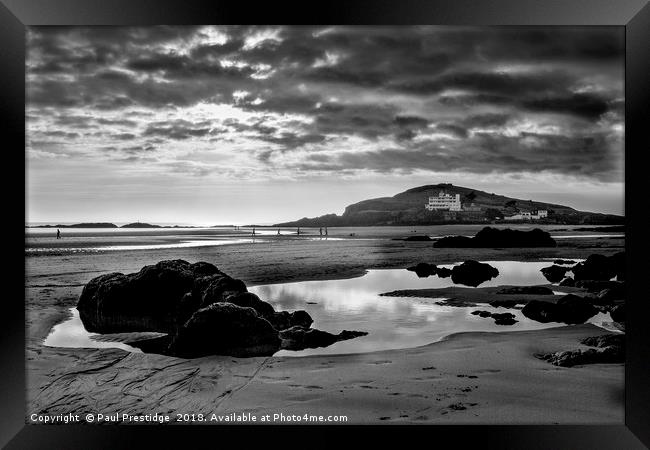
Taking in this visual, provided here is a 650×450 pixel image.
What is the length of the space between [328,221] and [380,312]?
1015 mm

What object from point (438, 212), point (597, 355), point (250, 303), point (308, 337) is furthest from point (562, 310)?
point (250, 303)

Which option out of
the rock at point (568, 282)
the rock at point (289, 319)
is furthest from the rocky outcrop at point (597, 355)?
the rock at point (289, 319)

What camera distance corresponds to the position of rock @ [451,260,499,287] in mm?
3779

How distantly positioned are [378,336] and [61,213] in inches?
115

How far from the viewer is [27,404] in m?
3.22

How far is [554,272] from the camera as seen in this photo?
12.6 feet

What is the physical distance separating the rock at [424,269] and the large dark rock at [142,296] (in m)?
1.82

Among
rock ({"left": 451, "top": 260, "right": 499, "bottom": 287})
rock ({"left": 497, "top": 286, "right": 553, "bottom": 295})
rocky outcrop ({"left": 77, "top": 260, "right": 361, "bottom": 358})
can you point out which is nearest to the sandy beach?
rocky outcrop ({"left": 77, "top": 260, "right": 361, "bottom": 358})

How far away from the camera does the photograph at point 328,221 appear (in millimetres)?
3229

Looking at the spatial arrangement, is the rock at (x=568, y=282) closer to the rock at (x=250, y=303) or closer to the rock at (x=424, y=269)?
the rock at (x=424, y=269)

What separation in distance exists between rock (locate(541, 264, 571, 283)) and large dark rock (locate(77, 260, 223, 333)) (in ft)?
9.90

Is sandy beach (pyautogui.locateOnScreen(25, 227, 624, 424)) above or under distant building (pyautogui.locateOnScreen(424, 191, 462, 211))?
under

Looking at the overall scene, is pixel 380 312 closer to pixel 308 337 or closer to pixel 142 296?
pixel 308 337

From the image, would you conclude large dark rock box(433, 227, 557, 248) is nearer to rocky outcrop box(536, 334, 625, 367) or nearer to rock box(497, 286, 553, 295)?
rock box(497, 286, 553, 295)
